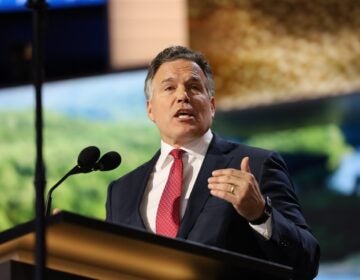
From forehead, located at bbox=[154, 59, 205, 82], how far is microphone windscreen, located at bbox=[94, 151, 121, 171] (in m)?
0.37

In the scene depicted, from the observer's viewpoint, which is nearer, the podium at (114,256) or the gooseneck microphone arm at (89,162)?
the podium at (114,256)

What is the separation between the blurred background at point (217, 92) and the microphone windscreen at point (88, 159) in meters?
3.38

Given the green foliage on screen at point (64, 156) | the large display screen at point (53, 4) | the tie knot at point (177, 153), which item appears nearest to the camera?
the tie knot at point (177, 153)

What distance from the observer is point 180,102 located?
14.6 feet

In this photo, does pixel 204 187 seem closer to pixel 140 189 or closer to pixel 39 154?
pixel 140 189

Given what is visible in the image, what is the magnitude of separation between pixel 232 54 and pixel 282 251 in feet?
12.8

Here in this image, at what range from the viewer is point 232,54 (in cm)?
794

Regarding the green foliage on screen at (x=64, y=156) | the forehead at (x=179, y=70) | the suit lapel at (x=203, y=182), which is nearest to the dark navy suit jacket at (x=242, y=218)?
the suit lapel at (x=203, y=182)

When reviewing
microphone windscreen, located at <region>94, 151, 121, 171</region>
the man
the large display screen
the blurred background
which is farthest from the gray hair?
the large display screen

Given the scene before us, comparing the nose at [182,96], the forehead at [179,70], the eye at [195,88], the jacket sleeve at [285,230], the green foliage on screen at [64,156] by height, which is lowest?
the green foliage on screen at [64,156]

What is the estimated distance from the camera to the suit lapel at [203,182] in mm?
4242

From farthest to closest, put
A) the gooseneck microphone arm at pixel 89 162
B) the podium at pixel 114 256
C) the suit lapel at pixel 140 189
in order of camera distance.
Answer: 1. the suit lapel at pixel 140 189
2. the gooseneck microphone arm at pixel 89 162
3. the podium at pixel 114 256

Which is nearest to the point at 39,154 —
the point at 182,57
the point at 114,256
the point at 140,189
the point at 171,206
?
the point at 114,256

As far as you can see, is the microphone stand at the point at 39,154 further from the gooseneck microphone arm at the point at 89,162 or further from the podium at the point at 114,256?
the gooseneck microphone arm at the point at 89,162
